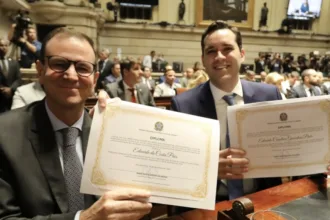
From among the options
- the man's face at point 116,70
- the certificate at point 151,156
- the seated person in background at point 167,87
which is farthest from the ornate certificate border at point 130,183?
the man's face at point 116,70

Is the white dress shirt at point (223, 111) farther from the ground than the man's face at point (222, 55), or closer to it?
closer to it

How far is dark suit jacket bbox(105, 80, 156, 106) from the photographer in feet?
13.7

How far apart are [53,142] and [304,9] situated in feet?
58.5

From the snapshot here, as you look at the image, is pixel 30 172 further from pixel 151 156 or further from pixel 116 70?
pixel 116 70

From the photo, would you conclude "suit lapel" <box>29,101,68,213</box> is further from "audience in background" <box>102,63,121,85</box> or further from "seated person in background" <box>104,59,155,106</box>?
→ "audience in background" <box>102,63,121,85</box>

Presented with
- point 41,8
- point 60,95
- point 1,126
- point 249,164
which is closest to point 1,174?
point 1,126

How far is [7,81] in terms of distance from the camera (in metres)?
4.02

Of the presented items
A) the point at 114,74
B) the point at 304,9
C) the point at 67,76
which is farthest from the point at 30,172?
the point at 304,9

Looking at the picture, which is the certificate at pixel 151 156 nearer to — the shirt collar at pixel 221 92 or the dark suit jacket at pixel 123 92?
the shirt collar at pixel 221 92

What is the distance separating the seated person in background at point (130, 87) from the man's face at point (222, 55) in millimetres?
2443

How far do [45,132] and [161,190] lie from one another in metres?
0.55

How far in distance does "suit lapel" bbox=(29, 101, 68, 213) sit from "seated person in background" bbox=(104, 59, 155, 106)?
290 centimetres

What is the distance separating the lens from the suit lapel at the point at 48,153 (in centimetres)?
114

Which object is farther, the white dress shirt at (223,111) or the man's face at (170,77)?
the man's face at (170,77)
